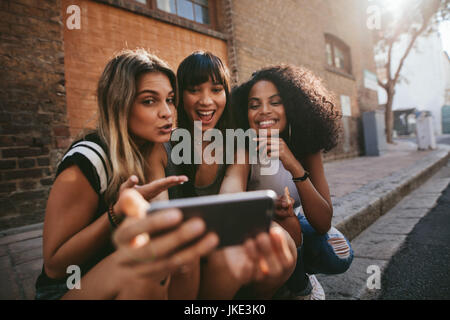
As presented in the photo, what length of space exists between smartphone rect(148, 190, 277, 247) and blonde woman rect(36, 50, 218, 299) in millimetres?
25

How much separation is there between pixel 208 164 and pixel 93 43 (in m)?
2.90

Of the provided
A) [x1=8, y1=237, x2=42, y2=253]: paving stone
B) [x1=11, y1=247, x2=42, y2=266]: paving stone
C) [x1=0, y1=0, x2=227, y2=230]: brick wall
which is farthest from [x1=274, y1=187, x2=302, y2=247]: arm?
[x1=0, y1=0, x2=227, y2=230]: brick wall

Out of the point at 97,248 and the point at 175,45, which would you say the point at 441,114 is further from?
the point at 97,248

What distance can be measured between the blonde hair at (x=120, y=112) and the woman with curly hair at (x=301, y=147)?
A: 2.22ft

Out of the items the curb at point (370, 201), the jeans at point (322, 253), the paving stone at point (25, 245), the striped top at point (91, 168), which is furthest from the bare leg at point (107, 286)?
the curb at point (370, 201)

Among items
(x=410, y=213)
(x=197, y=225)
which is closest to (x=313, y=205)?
(x=197, y=225)

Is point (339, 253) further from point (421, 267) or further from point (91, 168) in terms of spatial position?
point (91, 168)

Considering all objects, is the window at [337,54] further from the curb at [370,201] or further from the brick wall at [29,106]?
the brick wall at [29,106]

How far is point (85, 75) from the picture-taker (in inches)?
134

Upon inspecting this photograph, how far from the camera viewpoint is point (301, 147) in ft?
5.56

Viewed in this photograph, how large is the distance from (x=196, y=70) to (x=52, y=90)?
7.26 feet

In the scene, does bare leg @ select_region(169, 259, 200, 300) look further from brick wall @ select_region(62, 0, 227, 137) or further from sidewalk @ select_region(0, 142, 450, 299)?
brick wall @ select_region(62, 0, 227, 137)

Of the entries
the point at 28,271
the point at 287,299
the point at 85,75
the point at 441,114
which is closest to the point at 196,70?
the point at 287,299

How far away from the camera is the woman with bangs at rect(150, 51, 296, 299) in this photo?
107 cm
